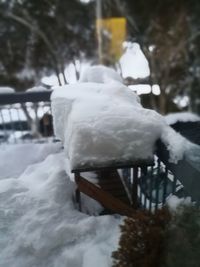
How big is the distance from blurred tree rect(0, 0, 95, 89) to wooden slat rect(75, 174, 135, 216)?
9305 mm

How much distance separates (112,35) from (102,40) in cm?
49

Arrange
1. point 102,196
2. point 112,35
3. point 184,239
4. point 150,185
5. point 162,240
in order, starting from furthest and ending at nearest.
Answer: point 112,35, point 150,185, point 102,196, point 162,240, point 184,239

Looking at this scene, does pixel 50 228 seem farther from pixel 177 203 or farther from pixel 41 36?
pixel 41 36

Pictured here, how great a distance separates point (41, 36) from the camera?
11773mm

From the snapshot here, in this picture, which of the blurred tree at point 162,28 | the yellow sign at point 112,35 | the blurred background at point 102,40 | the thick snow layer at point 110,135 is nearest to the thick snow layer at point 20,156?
the thick snow layer at point 110,135

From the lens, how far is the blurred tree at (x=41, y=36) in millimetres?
11578

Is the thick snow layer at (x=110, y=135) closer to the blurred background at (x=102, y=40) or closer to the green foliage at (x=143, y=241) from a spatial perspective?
the green foliage at (x=143, y=241)

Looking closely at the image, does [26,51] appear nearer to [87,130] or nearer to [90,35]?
[90,35]

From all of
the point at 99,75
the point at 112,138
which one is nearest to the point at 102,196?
the point at 112,138

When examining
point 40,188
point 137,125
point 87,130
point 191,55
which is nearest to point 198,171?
point 137,125

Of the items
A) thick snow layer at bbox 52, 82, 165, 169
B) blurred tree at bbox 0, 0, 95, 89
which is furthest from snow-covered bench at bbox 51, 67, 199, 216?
blurred tree at bbox 0, 0, 95, 89

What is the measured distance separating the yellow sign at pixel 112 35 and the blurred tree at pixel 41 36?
94 centimetres

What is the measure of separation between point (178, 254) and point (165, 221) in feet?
0.80

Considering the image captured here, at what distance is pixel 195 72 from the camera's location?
11.4 meters
